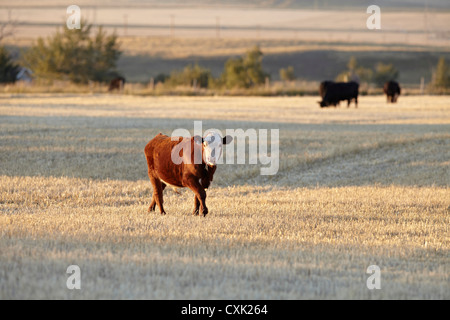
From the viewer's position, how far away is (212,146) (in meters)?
10.9

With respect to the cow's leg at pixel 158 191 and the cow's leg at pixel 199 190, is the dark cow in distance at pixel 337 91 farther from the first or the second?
the cow's leg at pixel 199 190

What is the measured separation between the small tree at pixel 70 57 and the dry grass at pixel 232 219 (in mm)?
37624

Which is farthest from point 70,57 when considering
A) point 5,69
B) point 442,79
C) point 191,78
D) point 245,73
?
point 442,79

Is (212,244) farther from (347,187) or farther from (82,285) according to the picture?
(347,187)

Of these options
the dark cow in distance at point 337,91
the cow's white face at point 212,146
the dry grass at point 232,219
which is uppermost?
the dark cow in distance at point 337,91

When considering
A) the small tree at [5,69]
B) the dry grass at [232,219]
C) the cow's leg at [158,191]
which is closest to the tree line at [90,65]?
Result: the small tree at [5,69]

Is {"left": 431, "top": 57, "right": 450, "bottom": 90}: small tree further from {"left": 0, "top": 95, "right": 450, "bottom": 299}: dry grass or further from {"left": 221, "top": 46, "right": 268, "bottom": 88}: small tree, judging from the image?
{"left": 0, "top": 95, "right": 450, "bottom": 299}: dry grass

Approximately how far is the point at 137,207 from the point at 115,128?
1419 cm

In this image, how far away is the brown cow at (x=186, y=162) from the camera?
11008 mm

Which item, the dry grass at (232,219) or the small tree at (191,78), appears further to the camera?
the small tree at (191,78)

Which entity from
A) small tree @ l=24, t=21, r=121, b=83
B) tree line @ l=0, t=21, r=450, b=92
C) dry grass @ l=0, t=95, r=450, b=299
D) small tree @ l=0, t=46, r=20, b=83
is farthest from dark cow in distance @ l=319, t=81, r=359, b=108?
small tree @ l=0, t=46, r=20, b=83

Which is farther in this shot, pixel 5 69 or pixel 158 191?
pixel 5 69

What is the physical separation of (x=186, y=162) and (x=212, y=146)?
786mm

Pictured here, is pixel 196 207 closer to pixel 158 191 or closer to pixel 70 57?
pixel 158 191
